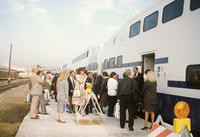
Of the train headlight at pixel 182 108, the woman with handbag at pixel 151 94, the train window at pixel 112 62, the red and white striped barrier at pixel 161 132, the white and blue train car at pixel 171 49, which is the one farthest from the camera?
the train window at pixel 112 62

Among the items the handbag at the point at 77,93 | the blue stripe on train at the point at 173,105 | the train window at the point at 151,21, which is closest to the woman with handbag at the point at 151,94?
the blue stripe on train at the point at 173,105

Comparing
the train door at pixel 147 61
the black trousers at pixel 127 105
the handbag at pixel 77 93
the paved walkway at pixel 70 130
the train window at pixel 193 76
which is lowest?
the paved walkway at pixel 70 130

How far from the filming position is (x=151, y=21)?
313 inches

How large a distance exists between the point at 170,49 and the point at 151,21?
182 centimetres

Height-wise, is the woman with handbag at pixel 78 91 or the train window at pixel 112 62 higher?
the train window at pixel 112 62

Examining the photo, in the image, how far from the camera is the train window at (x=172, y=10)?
638 centimetres

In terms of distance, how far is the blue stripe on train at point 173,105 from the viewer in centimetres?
526

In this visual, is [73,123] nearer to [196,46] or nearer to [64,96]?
[64,96]

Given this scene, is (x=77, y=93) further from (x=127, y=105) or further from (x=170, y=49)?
(x=170, y=49)

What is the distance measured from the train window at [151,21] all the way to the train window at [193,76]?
2582mm

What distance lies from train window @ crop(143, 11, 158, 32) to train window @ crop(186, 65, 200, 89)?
2.58 m

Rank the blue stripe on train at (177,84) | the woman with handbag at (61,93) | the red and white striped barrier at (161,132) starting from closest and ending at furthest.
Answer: the red and white striped barrier at (161,132) < the blue stripe on train at (177,84) < the woman with handbag at (61,93)

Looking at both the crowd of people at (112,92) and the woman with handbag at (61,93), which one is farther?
the woman with handbag at (61,93)

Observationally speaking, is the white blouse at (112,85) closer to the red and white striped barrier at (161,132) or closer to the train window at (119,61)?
the train window at (119,61)
